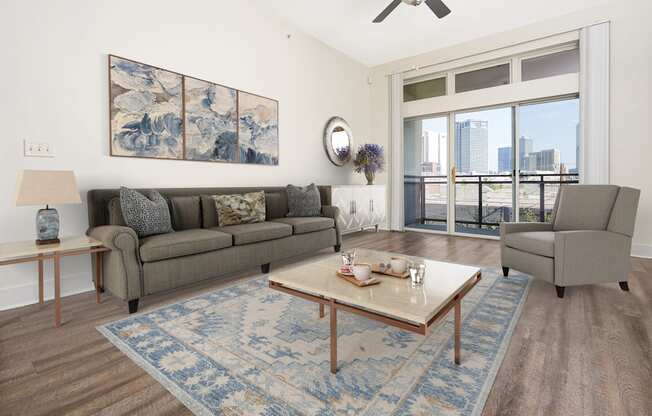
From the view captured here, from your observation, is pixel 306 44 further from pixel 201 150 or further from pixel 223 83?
pixel 201 150

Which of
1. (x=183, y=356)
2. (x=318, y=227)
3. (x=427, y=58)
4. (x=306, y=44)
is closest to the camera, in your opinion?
(x=183, y=356)

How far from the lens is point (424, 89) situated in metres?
5.85

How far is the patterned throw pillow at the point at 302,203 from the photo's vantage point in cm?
415

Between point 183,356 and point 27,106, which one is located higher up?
point 27,106

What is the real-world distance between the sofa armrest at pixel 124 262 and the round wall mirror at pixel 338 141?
356 cm

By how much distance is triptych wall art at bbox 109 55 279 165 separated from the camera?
3.01 m

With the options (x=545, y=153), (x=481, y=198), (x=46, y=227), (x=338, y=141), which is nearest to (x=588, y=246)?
(x=545, y=153)

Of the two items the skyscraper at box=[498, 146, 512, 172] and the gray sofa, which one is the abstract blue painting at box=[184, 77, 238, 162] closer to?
the gray sofa

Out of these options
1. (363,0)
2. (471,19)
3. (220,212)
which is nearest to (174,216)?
(220,212)

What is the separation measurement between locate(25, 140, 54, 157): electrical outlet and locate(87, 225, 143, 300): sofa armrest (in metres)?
0.86

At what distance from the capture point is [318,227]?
3.93m

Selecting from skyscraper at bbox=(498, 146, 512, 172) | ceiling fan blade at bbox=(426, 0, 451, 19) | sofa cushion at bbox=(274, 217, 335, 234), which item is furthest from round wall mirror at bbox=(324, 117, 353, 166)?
skyscraper at bbox=(498, 146, 512, 172)

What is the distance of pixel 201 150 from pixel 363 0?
2605 millimetres

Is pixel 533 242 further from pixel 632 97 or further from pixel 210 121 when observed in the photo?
pixel 210 121
